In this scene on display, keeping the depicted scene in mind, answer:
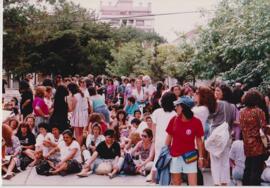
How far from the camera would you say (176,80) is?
14469mm

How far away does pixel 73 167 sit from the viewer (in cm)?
541

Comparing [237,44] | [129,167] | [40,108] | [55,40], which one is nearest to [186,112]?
[129,167]

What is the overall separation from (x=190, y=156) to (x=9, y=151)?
2.47 meters

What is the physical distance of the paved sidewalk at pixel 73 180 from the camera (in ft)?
16.6

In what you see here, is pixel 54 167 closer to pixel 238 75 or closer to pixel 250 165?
pixel 250 165

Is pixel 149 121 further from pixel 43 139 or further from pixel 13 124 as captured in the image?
pixel 13 124

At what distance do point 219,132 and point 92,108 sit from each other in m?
2.77

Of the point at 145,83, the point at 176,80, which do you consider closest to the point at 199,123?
the point at 145,83

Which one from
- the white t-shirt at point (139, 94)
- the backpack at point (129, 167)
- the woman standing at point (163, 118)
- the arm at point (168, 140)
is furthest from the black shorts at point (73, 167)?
the white t-shirt at point (139, 94)

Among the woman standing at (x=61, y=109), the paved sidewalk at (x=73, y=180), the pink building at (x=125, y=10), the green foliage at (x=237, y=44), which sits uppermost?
the pink building at (x=125, y=10)

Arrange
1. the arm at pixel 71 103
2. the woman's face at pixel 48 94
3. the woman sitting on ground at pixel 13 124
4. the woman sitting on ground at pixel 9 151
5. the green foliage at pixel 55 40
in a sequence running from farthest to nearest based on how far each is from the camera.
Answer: the green foliage at pixel 55 40 < the woman's face at pixel 48 94 < the arm at pixel 71 103 < the woman sitting on ground at pixel 13 124 < the woman sitting on ground at pixel 9 151

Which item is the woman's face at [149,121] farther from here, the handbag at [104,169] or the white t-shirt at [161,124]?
the white t-shirt at [161,124]

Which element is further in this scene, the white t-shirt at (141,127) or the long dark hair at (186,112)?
the white t-shirt at (141,127)

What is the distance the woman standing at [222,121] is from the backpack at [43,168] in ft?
6.23
